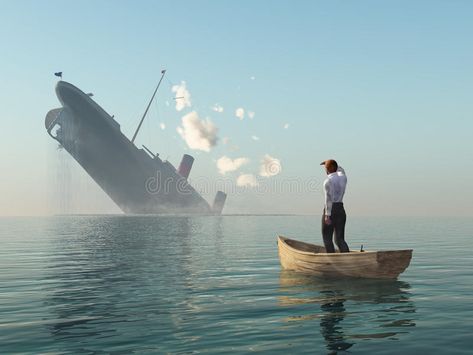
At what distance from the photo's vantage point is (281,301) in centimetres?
1079

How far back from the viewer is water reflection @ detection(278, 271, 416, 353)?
25.6ft

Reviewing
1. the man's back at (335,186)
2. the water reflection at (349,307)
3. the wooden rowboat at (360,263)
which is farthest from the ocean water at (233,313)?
the man's back at (335,186)

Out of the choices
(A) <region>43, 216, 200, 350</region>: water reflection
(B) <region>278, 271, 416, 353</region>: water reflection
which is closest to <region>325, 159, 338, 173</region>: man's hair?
(B) <region>278, 271, 416, 353</region>: water reflection

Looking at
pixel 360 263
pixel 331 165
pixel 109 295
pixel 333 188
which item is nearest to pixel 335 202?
pixel 333 188

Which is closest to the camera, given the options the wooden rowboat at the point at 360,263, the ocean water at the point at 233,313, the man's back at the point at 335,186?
the ocean water at the point at 233,313

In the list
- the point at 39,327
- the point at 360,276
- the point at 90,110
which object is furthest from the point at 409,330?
the point at 90,110

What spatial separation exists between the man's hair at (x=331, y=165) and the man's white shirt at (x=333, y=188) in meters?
0.15

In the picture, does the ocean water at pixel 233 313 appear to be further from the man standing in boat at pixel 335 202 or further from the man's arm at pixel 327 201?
the man's arm at pixel 327 201

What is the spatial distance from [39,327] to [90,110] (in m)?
197

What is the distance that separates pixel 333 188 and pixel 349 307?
3730mm

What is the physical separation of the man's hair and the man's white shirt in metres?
0.15

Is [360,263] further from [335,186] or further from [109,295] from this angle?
[109,295]

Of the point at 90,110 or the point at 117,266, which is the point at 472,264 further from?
the point at 90,110

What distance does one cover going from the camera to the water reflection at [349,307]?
7801 mm
